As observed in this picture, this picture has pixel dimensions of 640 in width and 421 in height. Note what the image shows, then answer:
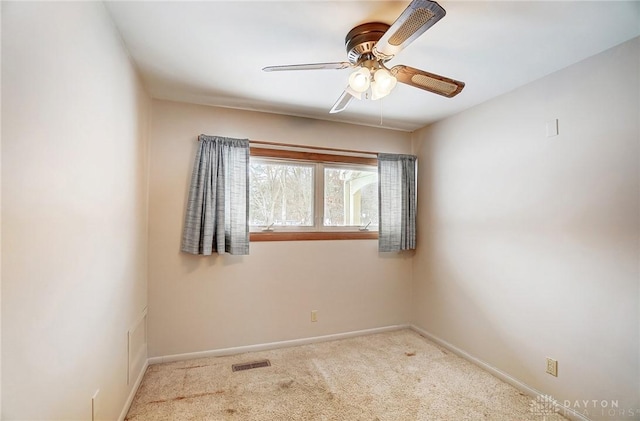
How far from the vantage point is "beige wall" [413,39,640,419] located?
1784mm

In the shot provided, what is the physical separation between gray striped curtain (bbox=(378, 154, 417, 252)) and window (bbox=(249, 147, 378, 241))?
15 cm

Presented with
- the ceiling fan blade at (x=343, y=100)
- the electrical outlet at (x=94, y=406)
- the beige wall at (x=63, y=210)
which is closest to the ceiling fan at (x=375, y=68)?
the ceiling fan blade at (x=343, y=100)

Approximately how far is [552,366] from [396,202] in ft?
6.44

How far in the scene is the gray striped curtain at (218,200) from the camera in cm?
266

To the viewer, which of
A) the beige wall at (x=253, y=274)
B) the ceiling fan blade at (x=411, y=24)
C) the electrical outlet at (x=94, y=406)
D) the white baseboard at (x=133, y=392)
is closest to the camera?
the ceiling fan blade at (x=411, y=24)

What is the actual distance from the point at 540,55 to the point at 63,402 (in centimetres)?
317

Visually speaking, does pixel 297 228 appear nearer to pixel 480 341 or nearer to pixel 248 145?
pixel 248 145

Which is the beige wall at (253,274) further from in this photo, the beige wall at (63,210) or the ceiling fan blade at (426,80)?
the ceiling fan blade at (426,80)

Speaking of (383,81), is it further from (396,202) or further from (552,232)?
(396,202)

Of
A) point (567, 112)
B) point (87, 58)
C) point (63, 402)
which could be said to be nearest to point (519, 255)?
point (567, 112)

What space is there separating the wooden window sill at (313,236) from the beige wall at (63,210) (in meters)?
1.28

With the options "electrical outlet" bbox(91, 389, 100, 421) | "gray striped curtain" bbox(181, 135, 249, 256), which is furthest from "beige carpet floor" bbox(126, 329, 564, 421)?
"gray striped curtain" bbox(181, 135, 249, 256)

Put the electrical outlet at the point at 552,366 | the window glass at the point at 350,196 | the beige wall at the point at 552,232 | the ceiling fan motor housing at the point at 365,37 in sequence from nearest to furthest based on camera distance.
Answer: the ceiling fan motor housing at the point at 365,37 < the beige wall at the point at 552,232 < the electrical outlet at the point at 552,366 < the window glass at the point at 350,196

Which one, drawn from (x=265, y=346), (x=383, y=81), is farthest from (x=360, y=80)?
(x=265, y=346)
